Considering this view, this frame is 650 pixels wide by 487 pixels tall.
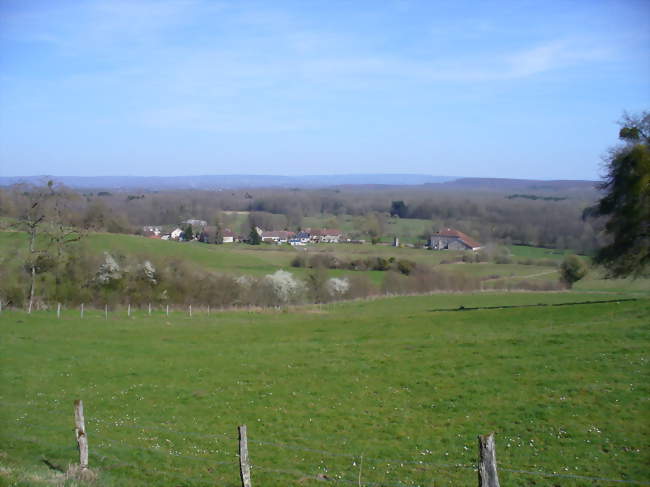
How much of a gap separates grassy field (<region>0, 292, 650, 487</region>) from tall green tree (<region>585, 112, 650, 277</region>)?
3.85m

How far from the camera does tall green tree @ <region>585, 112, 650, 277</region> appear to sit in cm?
2980

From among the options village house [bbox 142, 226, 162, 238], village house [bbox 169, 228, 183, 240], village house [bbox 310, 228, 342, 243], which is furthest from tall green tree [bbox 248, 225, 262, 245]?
village house [bbox 142, 226, 162, 238]

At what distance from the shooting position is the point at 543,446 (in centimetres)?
1168

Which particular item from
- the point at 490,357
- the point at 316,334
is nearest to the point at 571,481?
the point at 490,357

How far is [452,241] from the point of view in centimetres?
8969

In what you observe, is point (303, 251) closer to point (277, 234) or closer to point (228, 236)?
point (228, 236)

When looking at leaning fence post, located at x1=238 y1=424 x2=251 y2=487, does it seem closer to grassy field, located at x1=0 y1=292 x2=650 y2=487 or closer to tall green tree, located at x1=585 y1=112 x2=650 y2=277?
grassy field, located at x1=0 y1=292 x2=650 y2=487

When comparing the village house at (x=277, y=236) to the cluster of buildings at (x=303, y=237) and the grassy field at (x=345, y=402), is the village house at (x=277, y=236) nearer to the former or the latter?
the cluster of buildings at (x=303, y=237)

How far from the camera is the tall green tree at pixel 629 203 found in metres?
29.8

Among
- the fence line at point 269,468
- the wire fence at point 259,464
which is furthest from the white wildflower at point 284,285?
the wire fence at point 259,464

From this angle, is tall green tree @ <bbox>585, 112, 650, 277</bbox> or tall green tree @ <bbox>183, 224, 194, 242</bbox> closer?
tall green tree @ <bbox>585, 112, 650, 277</bbox>

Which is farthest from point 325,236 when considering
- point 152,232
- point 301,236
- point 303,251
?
point 152,232

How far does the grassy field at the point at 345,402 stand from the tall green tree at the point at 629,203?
3.85 metres

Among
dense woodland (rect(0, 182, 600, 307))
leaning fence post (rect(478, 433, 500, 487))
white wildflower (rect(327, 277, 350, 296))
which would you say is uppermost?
leaning fence post (rect(478, 433, 500, 487))
